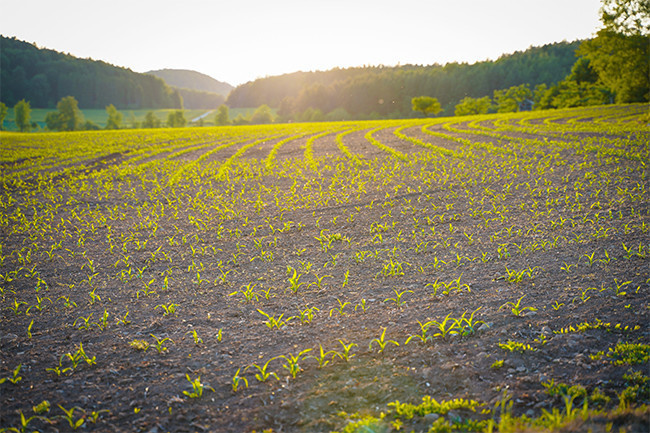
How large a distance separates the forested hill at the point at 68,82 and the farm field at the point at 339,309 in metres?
150

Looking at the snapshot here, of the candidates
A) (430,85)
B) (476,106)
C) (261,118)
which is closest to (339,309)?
(476,106)

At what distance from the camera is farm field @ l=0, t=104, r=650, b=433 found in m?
3.71

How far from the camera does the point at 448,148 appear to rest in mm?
21188

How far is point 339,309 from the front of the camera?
5.73 metres

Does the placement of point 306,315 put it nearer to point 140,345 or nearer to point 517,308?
point 140,345

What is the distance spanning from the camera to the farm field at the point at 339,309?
12.2 ft

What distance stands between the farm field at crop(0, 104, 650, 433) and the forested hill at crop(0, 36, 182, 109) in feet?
493

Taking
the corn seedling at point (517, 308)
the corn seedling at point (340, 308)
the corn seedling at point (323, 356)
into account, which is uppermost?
the corn seedling at point (517, 308)

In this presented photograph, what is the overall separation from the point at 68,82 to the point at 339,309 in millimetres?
169380

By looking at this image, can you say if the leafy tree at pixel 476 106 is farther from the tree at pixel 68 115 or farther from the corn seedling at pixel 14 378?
the corn seedling at pixel 14 378

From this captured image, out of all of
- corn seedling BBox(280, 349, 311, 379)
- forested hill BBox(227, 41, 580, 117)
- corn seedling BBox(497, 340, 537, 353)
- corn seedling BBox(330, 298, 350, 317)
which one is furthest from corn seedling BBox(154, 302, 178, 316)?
forested hill BBox(227, 41, 580, 117)

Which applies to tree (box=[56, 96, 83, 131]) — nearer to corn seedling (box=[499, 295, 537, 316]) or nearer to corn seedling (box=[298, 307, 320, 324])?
corn seedling (box=[298, 307, 320, 324])

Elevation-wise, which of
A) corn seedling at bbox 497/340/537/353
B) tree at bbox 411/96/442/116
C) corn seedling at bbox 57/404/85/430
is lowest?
corn seedling at bbox 57/404/85/430

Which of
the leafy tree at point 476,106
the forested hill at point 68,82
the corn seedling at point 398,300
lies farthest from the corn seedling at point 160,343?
the forested hill at point 68,82
